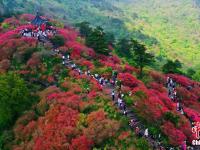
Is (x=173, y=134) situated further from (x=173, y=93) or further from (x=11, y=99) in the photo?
(x=11, y=99)

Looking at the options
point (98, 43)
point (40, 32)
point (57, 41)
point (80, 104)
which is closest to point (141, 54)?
point (98, 43)

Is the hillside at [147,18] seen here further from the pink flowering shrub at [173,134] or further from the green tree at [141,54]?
the pink flowering shrub at [173,134]

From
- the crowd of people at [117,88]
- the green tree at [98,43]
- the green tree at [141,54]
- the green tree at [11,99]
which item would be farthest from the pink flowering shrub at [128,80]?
the green tree at [11,99]

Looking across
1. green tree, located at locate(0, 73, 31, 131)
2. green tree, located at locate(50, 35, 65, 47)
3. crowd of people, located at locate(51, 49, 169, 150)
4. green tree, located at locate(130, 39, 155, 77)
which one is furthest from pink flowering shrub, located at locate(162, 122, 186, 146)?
green tree, located at locate(50, 35, 65, 47)

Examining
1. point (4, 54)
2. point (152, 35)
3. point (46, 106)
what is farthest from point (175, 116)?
point (152, 35)

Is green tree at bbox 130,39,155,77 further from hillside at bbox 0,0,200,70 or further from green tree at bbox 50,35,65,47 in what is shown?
hillside at bbox 0,0,200,70

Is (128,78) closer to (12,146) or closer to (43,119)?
(43,119)
